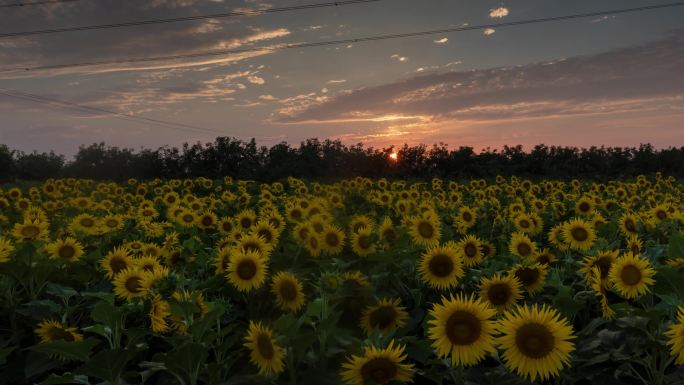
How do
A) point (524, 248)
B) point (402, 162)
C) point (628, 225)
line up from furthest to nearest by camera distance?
point (402, 162) → point (628, 225) → point (524, 248)

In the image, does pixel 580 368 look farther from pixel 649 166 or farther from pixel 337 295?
pixel 649 166

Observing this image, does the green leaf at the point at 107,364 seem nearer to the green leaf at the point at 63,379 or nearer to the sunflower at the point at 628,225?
the green leaf at the point at 63,379

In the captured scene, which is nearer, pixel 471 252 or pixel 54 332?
pixel 54 332

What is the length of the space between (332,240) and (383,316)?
1.47 meters

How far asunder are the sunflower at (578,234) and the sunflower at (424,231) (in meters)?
1.64

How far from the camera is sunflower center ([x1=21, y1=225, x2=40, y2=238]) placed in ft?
18.9

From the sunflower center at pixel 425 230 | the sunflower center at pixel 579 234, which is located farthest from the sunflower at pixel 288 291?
the sunflower center at pixel 579 234

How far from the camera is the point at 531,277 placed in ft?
13.0

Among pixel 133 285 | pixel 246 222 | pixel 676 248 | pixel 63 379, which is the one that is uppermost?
pixel 246 222

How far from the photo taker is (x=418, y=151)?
107ft

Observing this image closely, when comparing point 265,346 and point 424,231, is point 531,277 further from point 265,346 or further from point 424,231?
point 265,346

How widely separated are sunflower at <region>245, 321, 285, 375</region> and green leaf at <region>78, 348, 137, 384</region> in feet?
1.92

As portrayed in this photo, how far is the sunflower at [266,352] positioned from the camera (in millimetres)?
2785

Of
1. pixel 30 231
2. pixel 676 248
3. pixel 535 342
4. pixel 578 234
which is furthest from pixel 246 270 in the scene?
pixel 578 234
